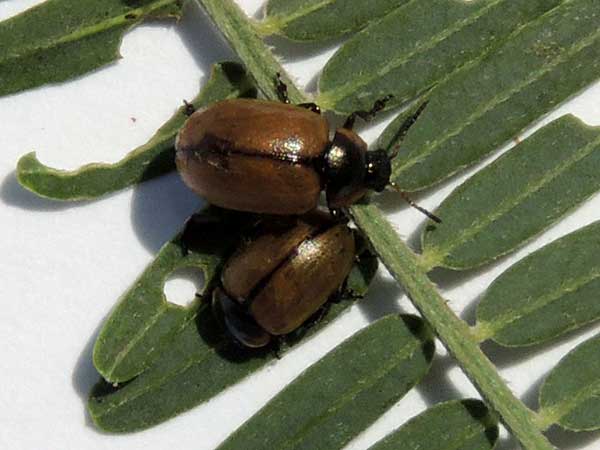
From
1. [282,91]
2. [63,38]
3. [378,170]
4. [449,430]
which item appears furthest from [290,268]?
[63,38]

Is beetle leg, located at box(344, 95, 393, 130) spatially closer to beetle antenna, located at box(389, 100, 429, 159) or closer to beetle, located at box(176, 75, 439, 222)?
beetle, located at box(176, 75, 439, 222)

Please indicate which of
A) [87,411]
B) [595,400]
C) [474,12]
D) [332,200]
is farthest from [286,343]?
[474,12]

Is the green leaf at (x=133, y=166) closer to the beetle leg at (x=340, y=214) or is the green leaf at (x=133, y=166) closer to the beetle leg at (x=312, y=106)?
the beetle leg at (x=312, y=106)

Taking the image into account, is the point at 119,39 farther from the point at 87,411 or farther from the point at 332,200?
the point at 87,411

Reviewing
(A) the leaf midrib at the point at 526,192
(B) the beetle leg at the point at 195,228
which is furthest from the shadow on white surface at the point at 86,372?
(A) the leaf midrib at the point at 526,192

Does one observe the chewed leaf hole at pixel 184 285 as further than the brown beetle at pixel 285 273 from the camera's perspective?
Yes
